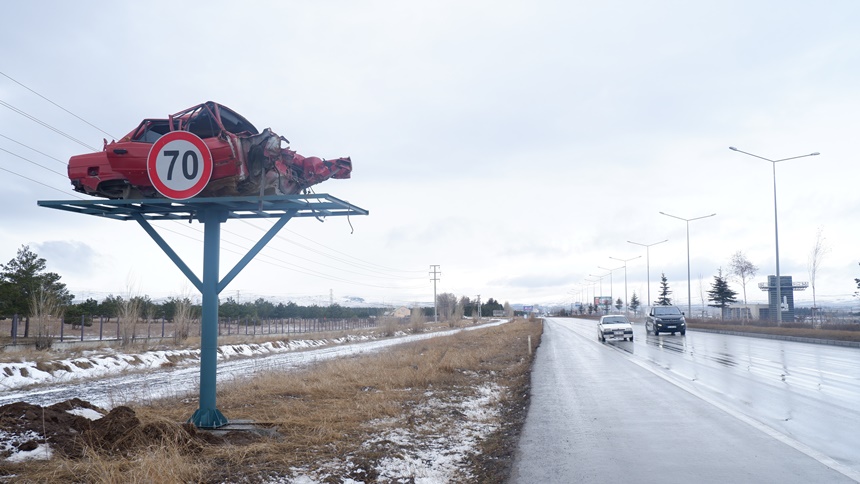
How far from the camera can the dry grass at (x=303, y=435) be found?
5.82m

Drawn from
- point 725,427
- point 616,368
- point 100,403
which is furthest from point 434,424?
point 616,368

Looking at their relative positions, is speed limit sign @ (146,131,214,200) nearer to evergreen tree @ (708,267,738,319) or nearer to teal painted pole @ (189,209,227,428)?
teal painted pole @ (189,209,227,428)

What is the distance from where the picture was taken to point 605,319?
38125mm

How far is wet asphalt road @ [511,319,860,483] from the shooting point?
661 cm

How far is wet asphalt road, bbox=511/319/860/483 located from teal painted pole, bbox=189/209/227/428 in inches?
172

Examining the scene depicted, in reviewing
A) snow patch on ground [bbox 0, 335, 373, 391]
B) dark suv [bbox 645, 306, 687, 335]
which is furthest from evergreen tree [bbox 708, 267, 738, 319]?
snow patch on ground [bbox 0, 335, 373, 391]

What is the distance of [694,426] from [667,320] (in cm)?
3455

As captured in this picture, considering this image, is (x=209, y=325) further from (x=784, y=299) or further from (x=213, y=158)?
(x=784, y=299)

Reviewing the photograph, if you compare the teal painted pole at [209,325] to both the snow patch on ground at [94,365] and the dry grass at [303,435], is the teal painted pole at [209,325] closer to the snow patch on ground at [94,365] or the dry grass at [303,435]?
the dry grass at [303,435]

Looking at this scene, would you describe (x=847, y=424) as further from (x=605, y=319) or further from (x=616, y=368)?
(x=605, y=319)

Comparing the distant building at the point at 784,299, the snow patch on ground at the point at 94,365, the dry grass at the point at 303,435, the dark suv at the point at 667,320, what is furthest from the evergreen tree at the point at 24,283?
the distant building at the point at 784,299

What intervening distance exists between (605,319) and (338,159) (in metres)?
31.7

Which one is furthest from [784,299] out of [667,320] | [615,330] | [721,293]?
[615,330]

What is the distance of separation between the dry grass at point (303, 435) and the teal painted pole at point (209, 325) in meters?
0.53
